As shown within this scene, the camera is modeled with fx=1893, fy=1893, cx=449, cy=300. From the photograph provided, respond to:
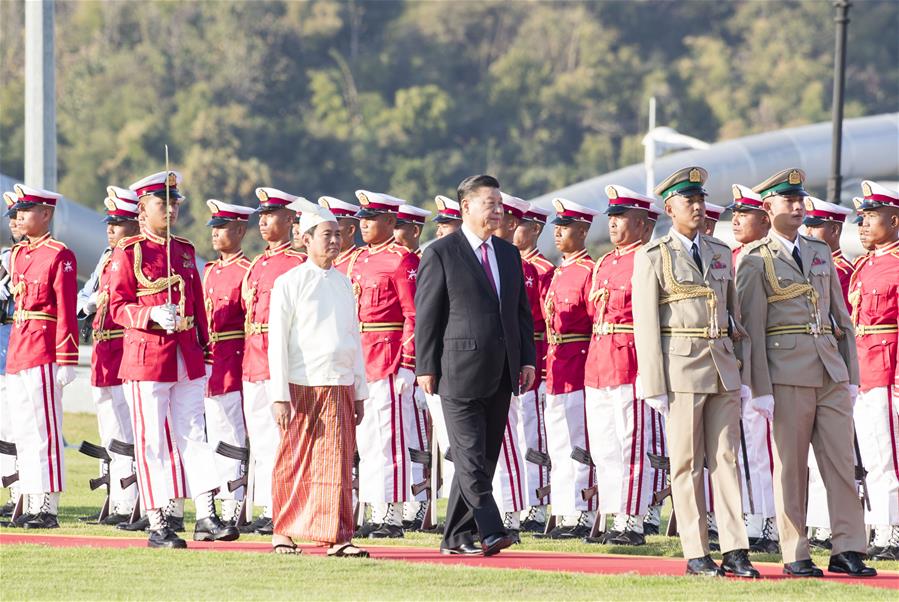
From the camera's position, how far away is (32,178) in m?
15.8

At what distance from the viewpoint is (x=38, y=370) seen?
11.2 m

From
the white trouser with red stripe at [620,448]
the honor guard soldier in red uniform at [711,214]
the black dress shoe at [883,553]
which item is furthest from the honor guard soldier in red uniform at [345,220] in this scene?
the black dress shoe at [883,553]

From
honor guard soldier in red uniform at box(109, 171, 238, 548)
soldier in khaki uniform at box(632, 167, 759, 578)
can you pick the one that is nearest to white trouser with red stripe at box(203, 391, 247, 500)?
honor guard soldier in red uniform at box(109, 171, 238, 548)

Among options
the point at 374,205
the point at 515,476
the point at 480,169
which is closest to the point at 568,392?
the point at 515,476

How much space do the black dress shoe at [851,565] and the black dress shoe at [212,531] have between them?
3.22 metres

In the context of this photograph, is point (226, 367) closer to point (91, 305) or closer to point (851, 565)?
point (91, 305)

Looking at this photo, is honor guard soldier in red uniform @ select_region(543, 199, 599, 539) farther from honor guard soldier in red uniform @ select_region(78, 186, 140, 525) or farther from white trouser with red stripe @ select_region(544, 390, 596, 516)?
honor guard soldier in red uniform @ select_region(78, 186, 140, 525)

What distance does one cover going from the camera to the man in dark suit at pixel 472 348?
9.56 meters

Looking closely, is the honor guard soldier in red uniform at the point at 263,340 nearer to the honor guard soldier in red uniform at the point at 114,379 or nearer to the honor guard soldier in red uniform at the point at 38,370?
the honor guard soldier in red uniform at the point at 114,379

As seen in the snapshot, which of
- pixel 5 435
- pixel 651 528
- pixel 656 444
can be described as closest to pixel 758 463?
pixel 656 444

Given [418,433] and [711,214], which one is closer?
[418,433]

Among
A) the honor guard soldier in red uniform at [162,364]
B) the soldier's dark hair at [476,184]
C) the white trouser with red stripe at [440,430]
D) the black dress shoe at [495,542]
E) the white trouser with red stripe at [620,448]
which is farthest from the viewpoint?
the white trouser with red stripe at [440,430]

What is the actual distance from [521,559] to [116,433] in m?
3.08

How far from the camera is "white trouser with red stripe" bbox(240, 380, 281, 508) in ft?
36.6
